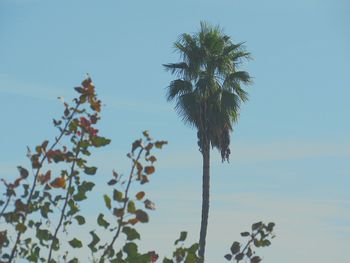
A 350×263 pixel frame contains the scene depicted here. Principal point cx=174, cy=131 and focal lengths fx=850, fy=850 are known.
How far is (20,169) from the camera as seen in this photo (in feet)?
13.2

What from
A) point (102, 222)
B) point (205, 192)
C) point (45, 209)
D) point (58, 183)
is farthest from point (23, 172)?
point (205, 192)

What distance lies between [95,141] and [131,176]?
25cm

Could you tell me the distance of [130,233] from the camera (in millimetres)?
3975

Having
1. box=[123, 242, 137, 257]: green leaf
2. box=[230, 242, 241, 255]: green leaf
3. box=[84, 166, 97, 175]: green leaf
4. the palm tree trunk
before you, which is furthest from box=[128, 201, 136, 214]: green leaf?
the palm tree trunk

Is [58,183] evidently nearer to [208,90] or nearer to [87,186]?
[87,186]

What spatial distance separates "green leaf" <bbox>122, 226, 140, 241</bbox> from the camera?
3.96 m

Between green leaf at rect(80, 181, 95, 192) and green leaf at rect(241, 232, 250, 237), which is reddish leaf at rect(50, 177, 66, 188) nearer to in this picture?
green leaf at rect(80, 181, 95, 192)

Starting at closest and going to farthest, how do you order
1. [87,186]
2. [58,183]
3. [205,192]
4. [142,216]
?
[142,216], [58,183], [87,186], [205,192]

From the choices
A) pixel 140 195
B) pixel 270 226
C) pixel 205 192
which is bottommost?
pixel 140 195

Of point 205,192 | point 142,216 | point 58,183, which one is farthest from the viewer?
point 205,192

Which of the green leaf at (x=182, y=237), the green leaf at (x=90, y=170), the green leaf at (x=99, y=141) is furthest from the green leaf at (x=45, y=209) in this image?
the green leaf at (x=182, y=237)

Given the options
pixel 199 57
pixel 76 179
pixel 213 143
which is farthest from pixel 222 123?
pixel 76 179

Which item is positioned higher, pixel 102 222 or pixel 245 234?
pixel 245 234

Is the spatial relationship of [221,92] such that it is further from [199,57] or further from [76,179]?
[76,179]
